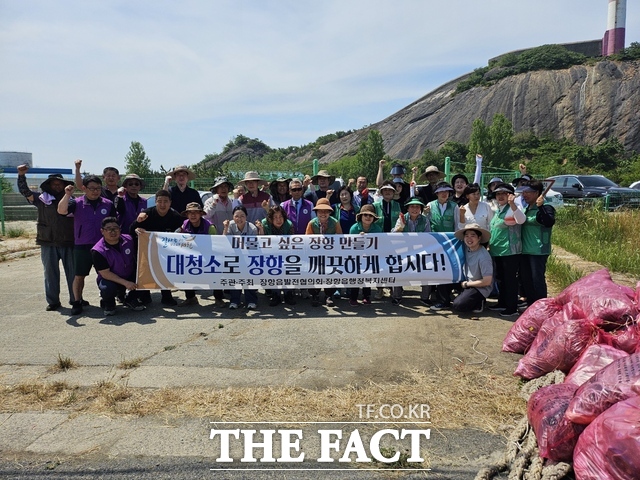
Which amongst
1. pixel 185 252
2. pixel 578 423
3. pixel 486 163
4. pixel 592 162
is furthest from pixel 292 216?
pixel 592 162

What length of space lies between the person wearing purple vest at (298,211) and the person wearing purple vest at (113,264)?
8.21 ft

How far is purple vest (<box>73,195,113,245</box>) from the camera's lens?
21.8 ft

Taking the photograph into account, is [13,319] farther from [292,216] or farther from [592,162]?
[592,162]

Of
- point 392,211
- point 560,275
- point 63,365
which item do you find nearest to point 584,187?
point 560,275

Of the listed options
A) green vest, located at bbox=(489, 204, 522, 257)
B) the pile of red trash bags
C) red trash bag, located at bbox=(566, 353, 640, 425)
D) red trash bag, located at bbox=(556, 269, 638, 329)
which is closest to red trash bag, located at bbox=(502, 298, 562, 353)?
the pile of red trash bags

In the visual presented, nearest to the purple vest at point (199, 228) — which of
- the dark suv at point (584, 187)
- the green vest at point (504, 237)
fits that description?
the green vest at point (504, 237)

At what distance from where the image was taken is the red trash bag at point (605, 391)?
2.77 m

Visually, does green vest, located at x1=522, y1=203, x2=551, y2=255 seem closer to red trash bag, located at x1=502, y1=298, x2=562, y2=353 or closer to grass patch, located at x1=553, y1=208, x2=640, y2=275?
red trash bag, located at x1=502, y1=298, x2=562, y2=353

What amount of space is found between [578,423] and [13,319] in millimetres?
6953

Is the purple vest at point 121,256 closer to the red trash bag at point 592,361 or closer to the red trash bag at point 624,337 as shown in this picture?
the red trash bag at point 592,361

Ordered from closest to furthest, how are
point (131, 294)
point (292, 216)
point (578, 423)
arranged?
1. point (578, 423)
2. point (131, 294)
3. point (292, 216)

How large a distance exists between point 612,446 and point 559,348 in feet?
5.76

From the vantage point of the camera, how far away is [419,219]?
7.23 metres

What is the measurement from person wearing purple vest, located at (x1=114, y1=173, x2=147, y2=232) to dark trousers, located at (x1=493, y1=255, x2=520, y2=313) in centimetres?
564
